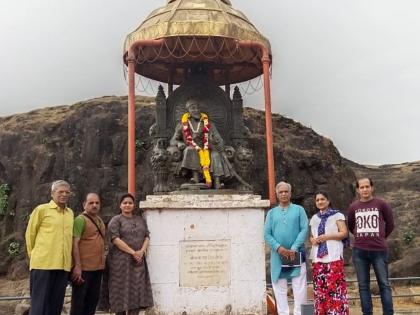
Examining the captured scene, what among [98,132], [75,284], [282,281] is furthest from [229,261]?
[98,132]

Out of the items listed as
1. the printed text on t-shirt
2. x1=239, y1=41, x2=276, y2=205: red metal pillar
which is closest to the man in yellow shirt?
the printed text on t-shirt

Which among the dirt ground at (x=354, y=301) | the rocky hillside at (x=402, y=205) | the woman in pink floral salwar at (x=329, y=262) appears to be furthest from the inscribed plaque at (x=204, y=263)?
the rocky hillside at (x=402, y=205)

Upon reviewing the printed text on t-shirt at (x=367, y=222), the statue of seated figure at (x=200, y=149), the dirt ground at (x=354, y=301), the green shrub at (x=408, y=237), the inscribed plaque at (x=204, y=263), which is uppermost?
the statue of seated figure at (x=200, y=149)

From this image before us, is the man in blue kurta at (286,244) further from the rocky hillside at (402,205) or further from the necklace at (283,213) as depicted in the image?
the rocky hillside at (402,205)

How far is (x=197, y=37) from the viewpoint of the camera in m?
8.03

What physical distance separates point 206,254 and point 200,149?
1941 millimetres

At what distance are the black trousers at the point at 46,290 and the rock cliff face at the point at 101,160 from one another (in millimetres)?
18524

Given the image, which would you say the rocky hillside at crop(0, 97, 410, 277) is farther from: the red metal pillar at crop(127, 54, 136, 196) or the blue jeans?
the blue jeans

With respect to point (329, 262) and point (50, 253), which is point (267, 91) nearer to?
point (329, 262)

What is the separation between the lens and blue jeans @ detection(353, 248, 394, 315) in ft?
18.5

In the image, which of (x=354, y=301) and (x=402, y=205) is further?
(x=402, y=205)

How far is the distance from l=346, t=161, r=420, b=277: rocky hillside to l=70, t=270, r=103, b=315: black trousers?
1419 centimetres

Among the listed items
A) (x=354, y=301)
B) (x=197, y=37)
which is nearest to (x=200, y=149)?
(x=197, y=37)

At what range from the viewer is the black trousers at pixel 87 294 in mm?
5449
